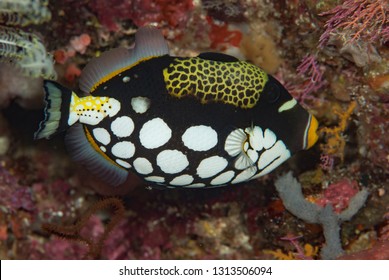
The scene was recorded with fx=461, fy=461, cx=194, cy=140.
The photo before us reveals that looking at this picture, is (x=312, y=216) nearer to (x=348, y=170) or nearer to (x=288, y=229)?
(x=288, y=229)

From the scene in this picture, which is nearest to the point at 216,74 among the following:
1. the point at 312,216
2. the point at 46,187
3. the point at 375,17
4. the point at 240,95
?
the point at 240,95

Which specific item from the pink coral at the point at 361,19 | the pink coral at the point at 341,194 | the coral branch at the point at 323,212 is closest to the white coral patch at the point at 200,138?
the pink coral at the point at 361,19

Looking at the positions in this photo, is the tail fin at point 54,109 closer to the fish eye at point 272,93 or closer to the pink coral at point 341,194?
the fish eye at point 272,93

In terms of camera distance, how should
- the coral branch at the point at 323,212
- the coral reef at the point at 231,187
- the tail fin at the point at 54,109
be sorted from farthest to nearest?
the coral branch at the point at 323,212 → the coral reef at the point at 231,187 → the tail fin at the point at 54,109

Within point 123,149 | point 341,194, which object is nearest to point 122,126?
point 123,149

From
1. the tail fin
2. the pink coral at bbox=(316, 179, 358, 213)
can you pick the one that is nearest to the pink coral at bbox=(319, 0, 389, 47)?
the pink coral at bbox=(316, 179, 358, 213)

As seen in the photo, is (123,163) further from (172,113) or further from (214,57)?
(214,57)

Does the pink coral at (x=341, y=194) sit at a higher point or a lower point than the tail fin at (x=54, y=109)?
lower
